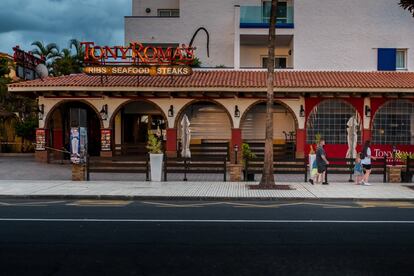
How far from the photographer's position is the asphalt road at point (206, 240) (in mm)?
6320

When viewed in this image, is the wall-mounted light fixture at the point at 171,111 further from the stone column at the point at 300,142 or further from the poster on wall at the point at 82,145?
the stone column at the point at 300,142

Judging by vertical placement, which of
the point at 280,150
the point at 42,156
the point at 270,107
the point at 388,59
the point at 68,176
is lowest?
the point at 68,176

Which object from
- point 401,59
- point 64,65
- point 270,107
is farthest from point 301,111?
point 64,65

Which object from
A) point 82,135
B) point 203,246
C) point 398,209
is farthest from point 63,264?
point 82,135

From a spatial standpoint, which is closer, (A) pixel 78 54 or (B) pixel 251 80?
(B) pixel 251 80

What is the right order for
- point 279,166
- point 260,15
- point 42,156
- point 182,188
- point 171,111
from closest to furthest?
point 182,188, point 279,166, point 171,111, point 42,156, point 260,15

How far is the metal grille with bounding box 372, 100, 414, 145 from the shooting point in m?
24.3

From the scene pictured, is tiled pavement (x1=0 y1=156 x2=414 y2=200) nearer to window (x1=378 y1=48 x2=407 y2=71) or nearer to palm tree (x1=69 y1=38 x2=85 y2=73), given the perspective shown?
window (x1=378 y1=48 x2=407 y2=71)

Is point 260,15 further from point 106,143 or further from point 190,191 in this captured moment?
point 190,191

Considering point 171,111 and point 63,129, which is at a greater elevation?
point 171,111

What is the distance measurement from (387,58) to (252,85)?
9840mm

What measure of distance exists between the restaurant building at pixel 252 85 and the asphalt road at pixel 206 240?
10.3 metres

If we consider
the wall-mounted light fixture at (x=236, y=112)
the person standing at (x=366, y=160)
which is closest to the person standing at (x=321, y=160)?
the person standing at (x=366, y=160)

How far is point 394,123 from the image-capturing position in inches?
958
